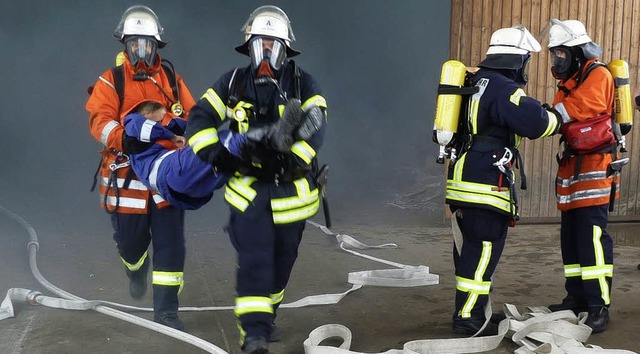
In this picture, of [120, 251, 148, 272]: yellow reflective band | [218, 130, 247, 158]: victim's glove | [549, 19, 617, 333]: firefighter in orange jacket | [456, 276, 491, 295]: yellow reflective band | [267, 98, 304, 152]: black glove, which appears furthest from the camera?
[120, 251, 148, 272]: yellow reflective band

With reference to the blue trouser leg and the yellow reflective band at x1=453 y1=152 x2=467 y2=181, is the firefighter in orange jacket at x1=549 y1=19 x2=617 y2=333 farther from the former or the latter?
the blue trouser leg

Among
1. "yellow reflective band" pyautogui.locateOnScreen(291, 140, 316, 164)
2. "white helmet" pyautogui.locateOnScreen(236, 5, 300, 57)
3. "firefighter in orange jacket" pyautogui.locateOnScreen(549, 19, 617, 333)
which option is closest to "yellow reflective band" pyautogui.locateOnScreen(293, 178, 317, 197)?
"yellow reflective band" pyautogui.locateOnScreen(291, 140, 316, 164)

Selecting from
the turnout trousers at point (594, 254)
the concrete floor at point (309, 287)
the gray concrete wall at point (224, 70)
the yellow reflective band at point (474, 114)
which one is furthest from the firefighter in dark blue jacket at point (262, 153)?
the gray concrete wall at point (224, 70)

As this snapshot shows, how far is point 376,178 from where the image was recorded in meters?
9.51

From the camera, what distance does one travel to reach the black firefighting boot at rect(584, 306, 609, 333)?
4.36 m

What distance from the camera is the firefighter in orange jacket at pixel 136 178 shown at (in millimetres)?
4305

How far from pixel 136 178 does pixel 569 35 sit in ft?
9.96

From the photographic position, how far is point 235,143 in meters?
3.53

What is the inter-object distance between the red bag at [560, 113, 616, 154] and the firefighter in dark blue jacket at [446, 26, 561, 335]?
0.18 meters

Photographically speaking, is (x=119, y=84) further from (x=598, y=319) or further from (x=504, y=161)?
(x=598, y=319)

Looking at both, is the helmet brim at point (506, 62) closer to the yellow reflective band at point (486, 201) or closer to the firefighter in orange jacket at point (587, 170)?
the firefighter in orange jacket at point (587, 170)

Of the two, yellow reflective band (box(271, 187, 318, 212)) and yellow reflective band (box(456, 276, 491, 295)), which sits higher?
yellow reflective band (box(271, 187, 318, 212))

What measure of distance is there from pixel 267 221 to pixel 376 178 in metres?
5.91

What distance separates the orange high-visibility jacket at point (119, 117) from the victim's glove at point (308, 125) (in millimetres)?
1286
